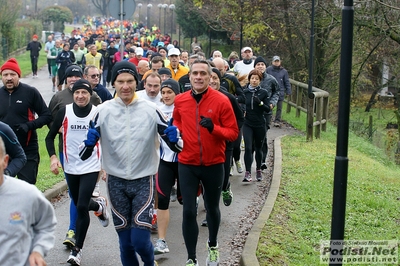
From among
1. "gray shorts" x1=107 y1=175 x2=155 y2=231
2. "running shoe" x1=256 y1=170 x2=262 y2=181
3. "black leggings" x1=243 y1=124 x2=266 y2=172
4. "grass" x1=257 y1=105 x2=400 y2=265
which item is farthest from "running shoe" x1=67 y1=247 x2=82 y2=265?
"running shoe" x1=256 y1=170 x2=262 y2=181

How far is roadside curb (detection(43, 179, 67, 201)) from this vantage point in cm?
1029

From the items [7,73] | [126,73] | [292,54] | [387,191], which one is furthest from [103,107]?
[292,54]

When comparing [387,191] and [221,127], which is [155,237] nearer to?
[221,127]

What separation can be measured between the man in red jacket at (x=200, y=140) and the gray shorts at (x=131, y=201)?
25.6 inches

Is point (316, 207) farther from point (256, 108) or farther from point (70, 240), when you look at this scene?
point (70, 240)

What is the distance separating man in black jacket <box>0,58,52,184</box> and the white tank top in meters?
0.54

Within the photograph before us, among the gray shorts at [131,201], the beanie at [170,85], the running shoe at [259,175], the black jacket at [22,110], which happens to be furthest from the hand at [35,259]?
the running shoe at [259,175]

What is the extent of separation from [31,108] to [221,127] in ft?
7.95

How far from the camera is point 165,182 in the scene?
25.5ft

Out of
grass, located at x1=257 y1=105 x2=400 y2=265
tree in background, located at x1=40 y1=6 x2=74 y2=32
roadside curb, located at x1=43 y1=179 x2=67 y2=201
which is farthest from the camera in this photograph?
tree in background, located at x1=40 y1=6 x2=74 y2=32

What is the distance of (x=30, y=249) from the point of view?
410 cm

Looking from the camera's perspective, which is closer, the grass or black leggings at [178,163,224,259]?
black leggings at [178,163,224,259]

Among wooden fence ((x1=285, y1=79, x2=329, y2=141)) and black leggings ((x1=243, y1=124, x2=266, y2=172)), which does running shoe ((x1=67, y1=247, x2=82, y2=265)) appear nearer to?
black leggings ((x1=243, y1=124, x2=266, y2=172))

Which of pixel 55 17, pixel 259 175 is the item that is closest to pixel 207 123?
pixel 259 175
